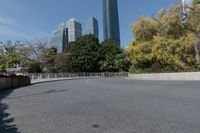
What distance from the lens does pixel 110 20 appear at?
349 feet

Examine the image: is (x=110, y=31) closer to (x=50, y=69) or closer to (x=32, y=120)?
(x=50, y=69)

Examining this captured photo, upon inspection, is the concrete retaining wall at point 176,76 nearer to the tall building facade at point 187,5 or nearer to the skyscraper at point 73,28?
the tall building facade at point 187,5

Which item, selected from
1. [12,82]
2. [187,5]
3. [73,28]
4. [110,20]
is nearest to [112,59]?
[187,5]

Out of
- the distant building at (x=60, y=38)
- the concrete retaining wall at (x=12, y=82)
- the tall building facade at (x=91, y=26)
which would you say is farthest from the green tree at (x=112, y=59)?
the tall building facade at (x=91, y=26)

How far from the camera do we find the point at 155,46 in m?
25.2

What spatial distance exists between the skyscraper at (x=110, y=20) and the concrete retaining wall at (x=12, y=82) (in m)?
85.0

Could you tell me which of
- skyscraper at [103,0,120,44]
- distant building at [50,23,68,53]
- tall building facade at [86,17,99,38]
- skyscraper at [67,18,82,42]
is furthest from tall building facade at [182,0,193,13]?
tall building facade at [86,17,99,38]

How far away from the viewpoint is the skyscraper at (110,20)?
10531cm

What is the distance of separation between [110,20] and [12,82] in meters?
92.0

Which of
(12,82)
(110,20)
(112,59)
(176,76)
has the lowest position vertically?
(12,82)

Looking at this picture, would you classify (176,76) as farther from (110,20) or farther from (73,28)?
(110,20)

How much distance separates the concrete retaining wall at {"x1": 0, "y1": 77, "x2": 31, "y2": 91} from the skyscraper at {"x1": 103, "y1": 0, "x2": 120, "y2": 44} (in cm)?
8503

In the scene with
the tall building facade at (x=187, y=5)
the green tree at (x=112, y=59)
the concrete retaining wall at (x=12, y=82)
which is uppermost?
the tall building facade at (x=187, y=5)

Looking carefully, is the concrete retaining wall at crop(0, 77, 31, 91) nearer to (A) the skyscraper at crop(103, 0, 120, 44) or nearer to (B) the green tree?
(B) the green tree
